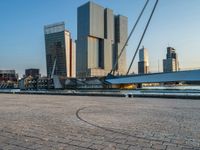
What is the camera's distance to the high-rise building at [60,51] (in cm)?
12825

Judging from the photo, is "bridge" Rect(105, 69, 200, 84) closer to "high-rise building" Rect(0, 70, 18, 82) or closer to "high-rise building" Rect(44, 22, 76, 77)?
"high-rise building" Rect(44, 22, 76, 77)

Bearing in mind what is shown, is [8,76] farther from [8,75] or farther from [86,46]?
[86,46]

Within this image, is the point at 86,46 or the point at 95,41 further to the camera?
the point at 95,41

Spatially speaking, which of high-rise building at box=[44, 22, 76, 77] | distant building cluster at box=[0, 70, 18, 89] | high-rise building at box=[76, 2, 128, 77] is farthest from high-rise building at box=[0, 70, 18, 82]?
high-rise building at box=[76, 2, 128, 77]

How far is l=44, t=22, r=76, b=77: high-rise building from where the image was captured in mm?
128250

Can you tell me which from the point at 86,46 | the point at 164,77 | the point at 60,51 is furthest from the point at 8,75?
the point at 164,77

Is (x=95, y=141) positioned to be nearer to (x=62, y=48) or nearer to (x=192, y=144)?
(x=192, y=144)

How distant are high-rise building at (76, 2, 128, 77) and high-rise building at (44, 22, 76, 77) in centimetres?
632

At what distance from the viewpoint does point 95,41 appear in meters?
130

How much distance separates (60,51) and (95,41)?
20.2 meters

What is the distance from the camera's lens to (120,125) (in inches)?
269

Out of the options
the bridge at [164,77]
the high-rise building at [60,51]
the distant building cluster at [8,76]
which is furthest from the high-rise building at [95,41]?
the bridge at [164,77]

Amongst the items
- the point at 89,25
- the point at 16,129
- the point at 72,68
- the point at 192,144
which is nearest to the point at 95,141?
the point at 192,144

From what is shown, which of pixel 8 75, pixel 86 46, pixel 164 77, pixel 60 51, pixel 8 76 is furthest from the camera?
pixel 8 75
